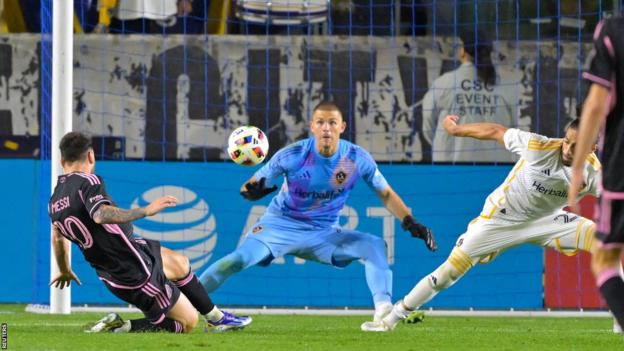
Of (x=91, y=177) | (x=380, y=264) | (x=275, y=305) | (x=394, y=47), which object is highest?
(x=394, y=47)

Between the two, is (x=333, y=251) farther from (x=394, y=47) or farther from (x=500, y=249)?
(x=394, y=47)

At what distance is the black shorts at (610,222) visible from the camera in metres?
6.39

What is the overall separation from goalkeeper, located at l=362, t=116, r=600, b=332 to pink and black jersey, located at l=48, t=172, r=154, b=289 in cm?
197

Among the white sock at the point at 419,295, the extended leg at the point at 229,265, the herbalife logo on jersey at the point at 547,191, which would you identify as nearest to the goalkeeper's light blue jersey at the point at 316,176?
the extended leg at the point at 229,265

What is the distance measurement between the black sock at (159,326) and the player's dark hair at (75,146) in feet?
4.03

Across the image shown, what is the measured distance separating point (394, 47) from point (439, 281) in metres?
5.48

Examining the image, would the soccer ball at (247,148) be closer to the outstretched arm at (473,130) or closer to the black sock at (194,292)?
the black sock at (194,292)

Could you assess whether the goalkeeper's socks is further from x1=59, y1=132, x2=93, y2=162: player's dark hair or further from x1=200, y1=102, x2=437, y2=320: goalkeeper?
x1=200, y1=102, x2=437, y2=320: goalkeeper

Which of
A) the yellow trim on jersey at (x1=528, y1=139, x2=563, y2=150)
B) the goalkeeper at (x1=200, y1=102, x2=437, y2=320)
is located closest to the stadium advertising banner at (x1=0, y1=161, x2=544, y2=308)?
the goalkeeper at (x1=200, y1=102, x2=437, y2=320)

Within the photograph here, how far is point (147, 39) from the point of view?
1496 centimetres

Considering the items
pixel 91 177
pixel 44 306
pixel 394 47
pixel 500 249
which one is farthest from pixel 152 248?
pixel 394 47

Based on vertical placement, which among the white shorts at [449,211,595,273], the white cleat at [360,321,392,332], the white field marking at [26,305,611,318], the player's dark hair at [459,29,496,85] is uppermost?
the player's dark hair at [459,29,496,85]

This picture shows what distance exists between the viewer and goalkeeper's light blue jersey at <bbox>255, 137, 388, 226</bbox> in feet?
36.2

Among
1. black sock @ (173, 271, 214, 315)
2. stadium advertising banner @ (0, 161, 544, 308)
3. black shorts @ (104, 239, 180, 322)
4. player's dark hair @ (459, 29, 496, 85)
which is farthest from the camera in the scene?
player's dark hair @ (459, 29, 496, 85)
